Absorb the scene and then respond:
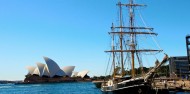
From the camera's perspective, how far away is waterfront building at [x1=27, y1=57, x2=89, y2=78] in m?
160

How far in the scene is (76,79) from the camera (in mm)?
188750

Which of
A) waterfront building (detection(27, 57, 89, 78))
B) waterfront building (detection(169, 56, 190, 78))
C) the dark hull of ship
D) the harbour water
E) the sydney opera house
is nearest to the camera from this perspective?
the dark hull of ship

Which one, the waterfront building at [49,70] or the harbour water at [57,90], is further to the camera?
the waterfront building at [49,70]

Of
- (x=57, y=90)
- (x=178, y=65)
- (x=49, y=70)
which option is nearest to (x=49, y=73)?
(x=49, y=70)

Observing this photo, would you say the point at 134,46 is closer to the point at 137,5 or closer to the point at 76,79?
the point at 137,5

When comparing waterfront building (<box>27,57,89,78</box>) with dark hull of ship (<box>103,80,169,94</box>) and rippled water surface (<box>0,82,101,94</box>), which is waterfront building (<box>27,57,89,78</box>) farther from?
dark hull of ship (<box>103,80,169,94</box>)

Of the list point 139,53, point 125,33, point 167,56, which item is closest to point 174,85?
point 139,53

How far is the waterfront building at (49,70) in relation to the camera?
160m

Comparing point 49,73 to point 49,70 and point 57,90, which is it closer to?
point 49,70

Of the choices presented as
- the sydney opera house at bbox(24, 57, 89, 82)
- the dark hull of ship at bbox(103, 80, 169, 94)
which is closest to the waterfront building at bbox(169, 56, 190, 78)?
the sydney opera house at bbox(24, 57, 89, 82)

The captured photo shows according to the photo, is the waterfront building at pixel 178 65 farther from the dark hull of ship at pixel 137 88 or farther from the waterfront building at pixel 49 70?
the dark hull of ship at pixel 137 88

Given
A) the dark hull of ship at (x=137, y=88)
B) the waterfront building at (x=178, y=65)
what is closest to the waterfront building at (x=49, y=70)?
the waterfront building at (x=178, y=65)

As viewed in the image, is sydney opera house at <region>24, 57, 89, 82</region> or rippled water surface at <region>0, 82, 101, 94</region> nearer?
rippled water surface at <region>0, 82, 101, 94</region>

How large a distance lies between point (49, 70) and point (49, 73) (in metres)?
4.43
